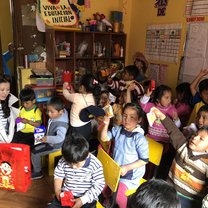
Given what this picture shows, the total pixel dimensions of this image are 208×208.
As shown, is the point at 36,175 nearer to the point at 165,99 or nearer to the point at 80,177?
the point at 80,177

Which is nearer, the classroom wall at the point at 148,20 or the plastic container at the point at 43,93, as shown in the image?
the classroom wall at the point at 148,20

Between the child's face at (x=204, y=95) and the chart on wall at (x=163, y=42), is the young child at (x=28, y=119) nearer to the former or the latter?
the child's face at (x=204, y=95)

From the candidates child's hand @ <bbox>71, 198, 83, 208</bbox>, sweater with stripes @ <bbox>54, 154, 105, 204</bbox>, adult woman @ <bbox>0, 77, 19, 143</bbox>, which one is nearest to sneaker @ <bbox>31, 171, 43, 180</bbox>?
adult woman @ <bbox>0, 77, 19, 143</bbox>

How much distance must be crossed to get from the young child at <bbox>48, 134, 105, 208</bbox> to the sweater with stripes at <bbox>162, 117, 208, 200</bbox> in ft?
1.66

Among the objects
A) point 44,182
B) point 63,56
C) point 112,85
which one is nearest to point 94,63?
point 63,56

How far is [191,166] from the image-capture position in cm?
138

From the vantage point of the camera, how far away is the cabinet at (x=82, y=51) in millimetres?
3195

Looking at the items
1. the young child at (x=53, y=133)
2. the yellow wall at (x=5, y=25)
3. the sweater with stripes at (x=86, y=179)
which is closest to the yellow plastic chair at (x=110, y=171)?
the sweater with stripes at (x=86, y=179)

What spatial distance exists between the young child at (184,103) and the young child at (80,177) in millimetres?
1324

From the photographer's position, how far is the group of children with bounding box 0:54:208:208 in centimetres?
135

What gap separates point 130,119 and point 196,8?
6.45 feet

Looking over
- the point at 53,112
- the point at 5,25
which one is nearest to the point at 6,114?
the point at 53,112

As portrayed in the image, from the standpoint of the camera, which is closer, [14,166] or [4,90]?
[14,166]

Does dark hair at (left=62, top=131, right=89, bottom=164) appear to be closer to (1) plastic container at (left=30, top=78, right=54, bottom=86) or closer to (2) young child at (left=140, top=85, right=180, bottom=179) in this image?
(2) young child at (left=140, top=85, right=180, bottom=179)
